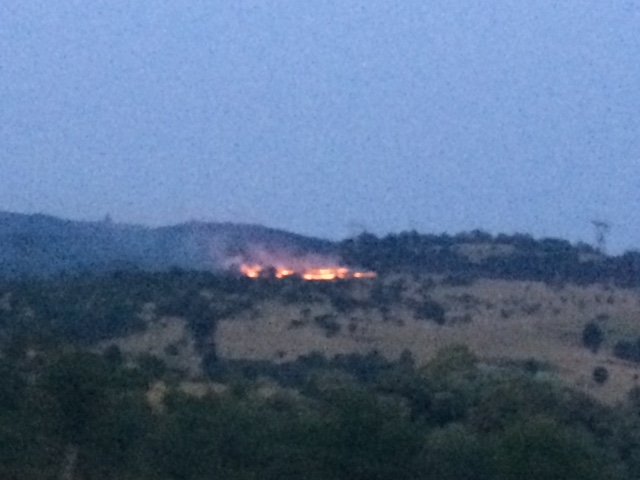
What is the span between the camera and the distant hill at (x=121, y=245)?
67438mm

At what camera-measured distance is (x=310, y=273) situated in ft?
224

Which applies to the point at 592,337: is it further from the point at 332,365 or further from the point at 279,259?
the point at 279,259

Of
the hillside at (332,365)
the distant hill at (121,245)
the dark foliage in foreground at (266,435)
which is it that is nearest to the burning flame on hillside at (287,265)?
the hillside at (332,365)

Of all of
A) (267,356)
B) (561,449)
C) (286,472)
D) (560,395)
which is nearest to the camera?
(561,449)

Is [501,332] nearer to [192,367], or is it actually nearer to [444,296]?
[444,296]

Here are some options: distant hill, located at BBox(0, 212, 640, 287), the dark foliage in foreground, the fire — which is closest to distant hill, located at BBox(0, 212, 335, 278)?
distant hill, located at BBox(0, 212, 640, 287)

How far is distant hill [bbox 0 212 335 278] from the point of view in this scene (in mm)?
67438

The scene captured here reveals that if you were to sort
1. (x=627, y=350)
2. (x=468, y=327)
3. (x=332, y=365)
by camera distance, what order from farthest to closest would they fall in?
(x=468, y=327) → (x=627, y=350) → (x=332, y=365)

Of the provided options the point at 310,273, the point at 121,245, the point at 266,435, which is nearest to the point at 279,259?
the point at 310,273

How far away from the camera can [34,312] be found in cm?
4441

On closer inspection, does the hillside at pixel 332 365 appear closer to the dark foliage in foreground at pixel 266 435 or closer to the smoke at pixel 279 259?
the dark foliage in foreground at pixel 266 435

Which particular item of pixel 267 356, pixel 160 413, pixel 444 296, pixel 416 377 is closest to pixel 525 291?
pixel 444 296

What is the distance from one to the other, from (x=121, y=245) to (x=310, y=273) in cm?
1245

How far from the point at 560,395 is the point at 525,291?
3584 centimetres
